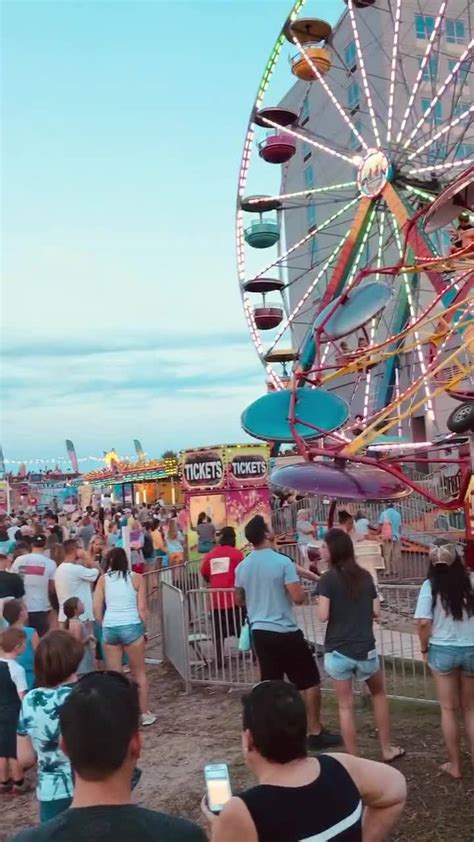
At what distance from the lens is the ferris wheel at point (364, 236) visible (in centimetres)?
922

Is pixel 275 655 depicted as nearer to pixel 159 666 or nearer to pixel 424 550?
pixel 159 666

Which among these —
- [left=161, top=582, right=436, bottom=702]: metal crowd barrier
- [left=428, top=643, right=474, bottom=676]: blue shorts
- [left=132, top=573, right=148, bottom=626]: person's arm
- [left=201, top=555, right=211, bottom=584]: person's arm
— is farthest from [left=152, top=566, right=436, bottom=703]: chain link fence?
[left=428, top=643, right=474, bottom=676]: blue shorts

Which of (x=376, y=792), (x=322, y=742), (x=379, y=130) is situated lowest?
(x=322, y=742)

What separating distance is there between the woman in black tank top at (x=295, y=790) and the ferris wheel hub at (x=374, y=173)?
1719cm

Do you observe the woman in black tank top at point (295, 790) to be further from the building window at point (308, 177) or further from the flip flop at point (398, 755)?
the building window at point (308, 177)

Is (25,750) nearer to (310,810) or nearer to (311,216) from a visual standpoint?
(310,810)

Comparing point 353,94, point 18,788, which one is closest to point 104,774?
point 18,788

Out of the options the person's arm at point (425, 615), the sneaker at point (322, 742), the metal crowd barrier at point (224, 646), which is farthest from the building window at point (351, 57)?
the sneaker at point (322, 742)

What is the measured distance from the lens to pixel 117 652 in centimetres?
597

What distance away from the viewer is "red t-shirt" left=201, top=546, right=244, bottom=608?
283 inches

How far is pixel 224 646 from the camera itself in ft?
24.3

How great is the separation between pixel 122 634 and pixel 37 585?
153 cm

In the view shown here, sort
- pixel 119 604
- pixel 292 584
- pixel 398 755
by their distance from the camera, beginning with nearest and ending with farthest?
pixel 398 755 < pixel 292 584 < pixel 119 604

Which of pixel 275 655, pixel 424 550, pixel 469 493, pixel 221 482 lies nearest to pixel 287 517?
pixel 221 482
